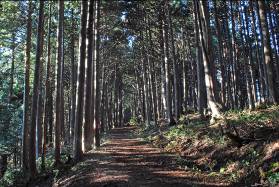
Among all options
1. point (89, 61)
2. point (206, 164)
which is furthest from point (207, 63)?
point (206, 164)

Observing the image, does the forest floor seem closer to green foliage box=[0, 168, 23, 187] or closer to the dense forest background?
the dense forest background

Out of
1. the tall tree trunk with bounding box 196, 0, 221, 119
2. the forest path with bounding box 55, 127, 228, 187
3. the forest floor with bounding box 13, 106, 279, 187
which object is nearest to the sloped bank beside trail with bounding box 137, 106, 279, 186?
the forest floor with bounding box 13, 106, 279, 187

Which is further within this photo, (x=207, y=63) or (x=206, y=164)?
(x=207, y=63)

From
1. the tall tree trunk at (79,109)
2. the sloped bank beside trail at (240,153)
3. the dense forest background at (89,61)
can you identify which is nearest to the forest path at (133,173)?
the sloped bank beside trail at (240,153)

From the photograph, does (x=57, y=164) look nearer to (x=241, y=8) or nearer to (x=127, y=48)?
(x=241, y=8)

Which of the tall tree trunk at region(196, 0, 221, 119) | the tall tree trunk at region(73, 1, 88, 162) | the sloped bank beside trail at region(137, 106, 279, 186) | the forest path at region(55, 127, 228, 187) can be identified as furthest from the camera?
the tall tree trunk at region(196, 0, 221, 119)

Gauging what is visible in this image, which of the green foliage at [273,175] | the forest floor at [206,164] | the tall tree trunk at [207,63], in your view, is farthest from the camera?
the tall tree trunk at [207,63]

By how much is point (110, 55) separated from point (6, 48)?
14751 millimetres

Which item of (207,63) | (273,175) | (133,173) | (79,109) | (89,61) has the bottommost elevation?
(133,173)

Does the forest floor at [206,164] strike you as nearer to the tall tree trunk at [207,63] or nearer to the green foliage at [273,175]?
the green foliage at [273,175]

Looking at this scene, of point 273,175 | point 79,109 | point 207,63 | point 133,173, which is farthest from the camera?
point 207,63

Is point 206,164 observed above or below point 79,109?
below

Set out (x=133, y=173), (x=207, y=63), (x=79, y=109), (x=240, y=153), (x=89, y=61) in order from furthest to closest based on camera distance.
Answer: (x=89, y=61) < (x=207, y=63) < (x=79, y=109) < (x=133, y=173) < (x=240, y=153)

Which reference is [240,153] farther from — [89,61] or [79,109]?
[89,61]
